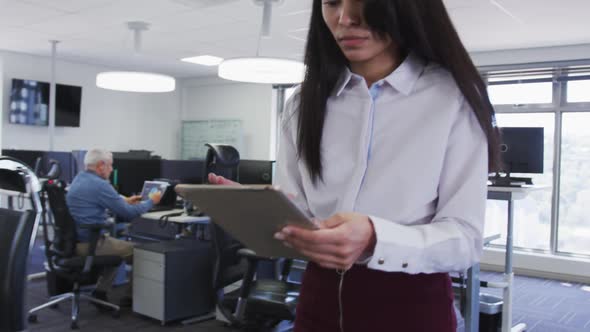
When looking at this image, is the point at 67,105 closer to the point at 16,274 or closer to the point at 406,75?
the point at 16,274

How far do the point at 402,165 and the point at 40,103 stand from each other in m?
7.52

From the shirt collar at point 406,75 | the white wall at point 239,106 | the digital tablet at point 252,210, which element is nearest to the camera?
the digital tablet at point 252,210

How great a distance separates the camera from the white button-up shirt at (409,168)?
0.74 meters

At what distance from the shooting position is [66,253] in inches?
147

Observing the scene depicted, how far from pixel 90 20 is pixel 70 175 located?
1.91m

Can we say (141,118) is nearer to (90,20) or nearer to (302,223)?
(90,20)

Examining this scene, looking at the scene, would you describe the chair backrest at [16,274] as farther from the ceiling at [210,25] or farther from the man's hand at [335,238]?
the ceiling at [210,25]

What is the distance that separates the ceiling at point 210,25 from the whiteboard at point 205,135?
1.81 meters

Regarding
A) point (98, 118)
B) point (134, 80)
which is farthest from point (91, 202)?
point (98, 118)

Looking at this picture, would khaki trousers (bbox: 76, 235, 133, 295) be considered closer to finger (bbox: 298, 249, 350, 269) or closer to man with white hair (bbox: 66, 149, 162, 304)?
man with white hair (bbox: 66, 149, 162, 304)

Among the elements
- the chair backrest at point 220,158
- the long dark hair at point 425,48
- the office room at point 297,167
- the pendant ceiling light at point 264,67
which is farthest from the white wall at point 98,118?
the long dark hair at point 425,48

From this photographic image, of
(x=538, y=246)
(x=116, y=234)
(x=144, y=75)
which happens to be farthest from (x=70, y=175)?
(x=538, y=246)

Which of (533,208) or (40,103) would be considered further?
(40,103)

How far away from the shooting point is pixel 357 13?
814 millimetres
